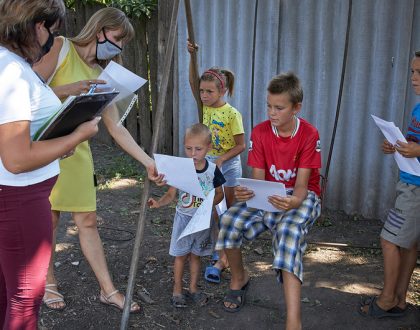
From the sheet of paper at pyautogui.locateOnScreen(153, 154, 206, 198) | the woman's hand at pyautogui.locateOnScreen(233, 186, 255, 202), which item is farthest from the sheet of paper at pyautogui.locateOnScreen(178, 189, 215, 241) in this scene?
the woman's hand at pyautogui.locateOnScreen(233, 186, 255, 202)

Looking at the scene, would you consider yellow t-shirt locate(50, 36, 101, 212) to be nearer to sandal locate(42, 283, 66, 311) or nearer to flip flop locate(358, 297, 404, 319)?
sandal locate(42, 283, 66, 311)

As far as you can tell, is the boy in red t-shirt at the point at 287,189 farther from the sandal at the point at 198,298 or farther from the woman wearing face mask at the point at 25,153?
the woman wearing face mask at the point at 25,153

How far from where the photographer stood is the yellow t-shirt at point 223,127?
4.04m

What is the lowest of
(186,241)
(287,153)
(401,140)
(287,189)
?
(186,241)

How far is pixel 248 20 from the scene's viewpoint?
531 centimetres

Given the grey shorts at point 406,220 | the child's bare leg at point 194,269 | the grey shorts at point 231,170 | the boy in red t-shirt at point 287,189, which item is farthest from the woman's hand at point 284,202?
the grey shorts at point 231,170

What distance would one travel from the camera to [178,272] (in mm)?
3514

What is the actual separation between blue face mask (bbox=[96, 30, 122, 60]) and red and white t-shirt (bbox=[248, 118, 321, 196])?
1.01 m

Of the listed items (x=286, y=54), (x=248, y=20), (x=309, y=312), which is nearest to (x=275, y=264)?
(x=309, y=312)

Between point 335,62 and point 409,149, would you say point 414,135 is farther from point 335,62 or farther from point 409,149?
point 335,62

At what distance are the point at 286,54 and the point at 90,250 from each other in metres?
2.81

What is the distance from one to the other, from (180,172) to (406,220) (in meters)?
1.39

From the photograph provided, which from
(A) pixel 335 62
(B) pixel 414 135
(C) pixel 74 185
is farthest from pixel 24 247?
(A) pixel 335 62

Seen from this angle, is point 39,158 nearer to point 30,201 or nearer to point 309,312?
point 30,201
